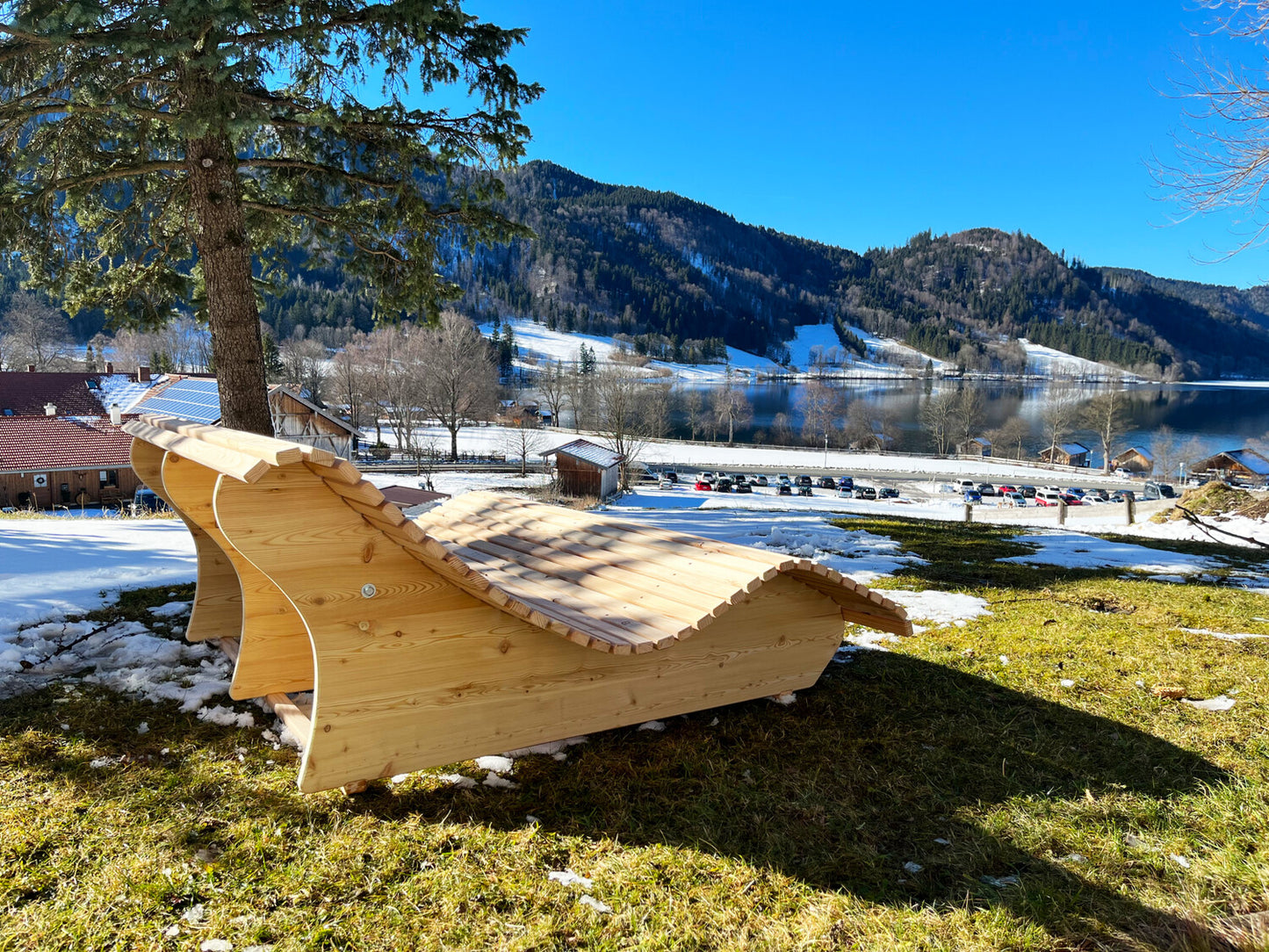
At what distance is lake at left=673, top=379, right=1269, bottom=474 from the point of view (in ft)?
260

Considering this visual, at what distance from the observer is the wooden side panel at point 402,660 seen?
2.35 meters

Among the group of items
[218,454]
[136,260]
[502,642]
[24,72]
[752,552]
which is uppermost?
[24,72]

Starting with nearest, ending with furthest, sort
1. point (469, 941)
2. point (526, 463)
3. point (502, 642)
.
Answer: point (469, 941) < point (502, 642) < point (526, 463)

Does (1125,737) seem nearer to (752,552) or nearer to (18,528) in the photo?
(752,552)

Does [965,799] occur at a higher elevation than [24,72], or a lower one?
lower

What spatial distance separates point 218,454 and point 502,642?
1292mm

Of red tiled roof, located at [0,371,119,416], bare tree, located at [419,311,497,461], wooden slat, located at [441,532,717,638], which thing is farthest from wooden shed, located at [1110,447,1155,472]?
red tiled roof, located at [0,371,119,416]

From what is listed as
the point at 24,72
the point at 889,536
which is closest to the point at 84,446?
A: the point at 24,72

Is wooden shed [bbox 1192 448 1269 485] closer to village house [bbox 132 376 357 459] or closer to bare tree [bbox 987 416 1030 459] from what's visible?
bare tree [bbox 987 416 1030 459]

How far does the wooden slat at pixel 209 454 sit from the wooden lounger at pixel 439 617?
11 millimetres

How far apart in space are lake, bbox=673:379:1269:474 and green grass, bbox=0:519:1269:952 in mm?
76170

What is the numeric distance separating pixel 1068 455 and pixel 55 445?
78736 millimetres

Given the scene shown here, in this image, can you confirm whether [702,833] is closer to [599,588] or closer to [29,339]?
[599,588]

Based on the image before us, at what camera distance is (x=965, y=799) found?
9.49 feet
